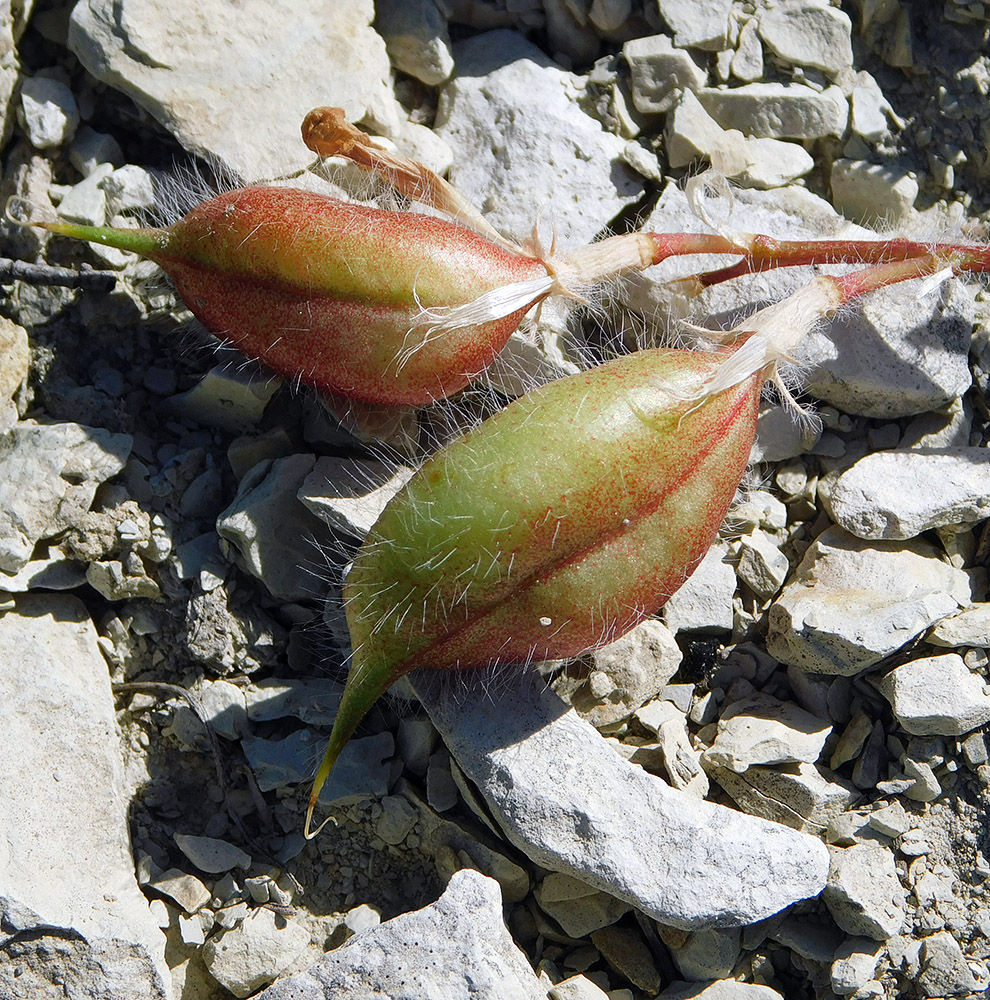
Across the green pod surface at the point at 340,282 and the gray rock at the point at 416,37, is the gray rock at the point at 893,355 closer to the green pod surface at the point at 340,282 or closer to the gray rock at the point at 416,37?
the green pod surface at the point at 340,282

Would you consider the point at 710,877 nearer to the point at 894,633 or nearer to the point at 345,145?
the point at 894,633

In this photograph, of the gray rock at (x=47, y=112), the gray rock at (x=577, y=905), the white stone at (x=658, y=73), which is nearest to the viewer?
the gray rock at (x=577, y=905)

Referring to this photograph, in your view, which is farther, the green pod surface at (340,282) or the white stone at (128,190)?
the white stone at (128,190)

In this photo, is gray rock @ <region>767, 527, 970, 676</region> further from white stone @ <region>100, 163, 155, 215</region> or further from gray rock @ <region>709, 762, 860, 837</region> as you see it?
white stone @ <region>100, 163, 155, 215</region>

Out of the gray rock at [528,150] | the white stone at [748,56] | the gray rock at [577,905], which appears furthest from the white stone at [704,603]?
the white stone at [748,56]

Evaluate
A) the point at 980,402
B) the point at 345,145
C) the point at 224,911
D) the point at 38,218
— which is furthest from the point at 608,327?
the point at 224,911

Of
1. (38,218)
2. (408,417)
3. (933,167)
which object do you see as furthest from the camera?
(933,167)
